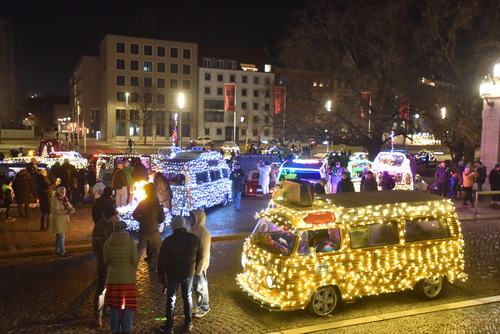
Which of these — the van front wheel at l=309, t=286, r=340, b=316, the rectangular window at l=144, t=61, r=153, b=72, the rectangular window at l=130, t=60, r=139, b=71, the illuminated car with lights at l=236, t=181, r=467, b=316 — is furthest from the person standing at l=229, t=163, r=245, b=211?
the rectangular window at l=144, t=61, r=153, b=72

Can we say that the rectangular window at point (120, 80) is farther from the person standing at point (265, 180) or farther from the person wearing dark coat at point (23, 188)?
the person wearing dark coat at point (23, 188)

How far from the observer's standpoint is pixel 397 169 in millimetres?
22641

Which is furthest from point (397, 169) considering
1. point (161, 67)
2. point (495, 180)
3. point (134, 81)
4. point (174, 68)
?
point (174, 68)

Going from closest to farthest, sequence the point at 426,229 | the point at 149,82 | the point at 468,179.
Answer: the point at 426,229
the point at 468,179
the point at 149,82

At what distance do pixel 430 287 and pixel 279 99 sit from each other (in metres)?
27.1

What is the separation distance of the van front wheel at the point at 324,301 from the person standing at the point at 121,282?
2.84 m

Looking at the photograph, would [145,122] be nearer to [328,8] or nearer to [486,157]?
[328,8]

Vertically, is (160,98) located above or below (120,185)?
above

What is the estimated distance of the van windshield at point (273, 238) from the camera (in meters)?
7.85

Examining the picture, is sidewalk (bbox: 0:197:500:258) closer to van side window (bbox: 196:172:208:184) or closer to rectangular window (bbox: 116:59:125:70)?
van side window (bbox: 196:172:208:184)

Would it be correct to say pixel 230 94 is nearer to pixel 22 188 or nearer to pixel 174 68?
pixel 22 188

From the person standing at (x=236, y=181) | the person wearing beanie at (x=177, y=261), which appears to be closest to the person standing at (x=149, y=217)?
the person wearing beanie at (x=177, y=261)

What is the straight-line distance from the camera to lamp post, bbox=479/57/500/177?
22703 mm

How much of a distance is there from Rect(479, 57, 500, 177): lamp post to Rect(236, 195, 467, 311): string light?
53.5 ft
